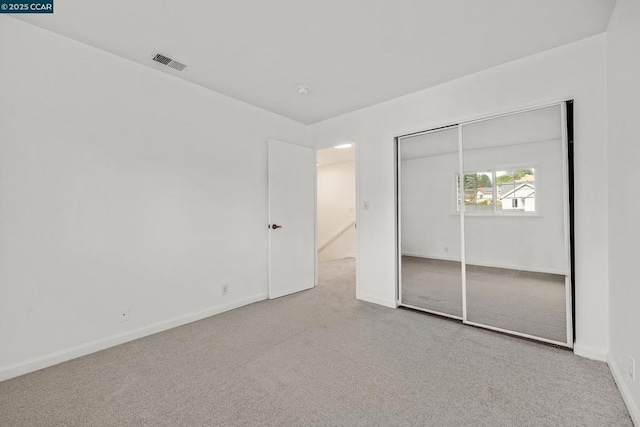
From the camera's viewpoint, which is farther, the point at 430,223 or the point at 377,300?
the point at 377,300

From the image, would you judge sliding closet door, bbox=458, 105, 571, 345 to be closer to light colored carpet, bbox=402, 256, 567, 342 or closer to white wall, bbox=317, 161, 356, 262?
light colored carpet, bbox=402, 256, 567, 342

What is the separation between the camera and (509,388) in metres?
1.81

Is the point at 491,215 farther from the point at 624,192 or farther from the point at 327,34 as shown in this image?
the point at 327,34

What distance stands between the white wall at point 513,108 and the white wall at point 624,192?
131 millimetres

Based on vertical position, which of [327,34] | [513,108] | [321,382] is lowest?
[321,382]

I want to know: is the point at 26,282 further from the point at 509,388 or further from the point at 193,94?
the point at 509,388

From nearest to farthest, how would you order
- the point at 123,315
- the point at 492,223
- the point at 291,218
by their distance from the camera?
the point at 123,315 → the point at 492,223 → the point at 291,218

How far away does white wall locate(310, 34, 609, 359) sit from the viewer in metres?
2.12

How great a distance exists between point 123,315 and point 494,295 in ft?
12.5

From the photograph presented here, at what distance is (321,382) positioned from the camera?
1.89 metres

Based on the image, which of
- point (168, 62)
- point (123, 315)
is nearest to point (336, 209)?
point (168, 62)

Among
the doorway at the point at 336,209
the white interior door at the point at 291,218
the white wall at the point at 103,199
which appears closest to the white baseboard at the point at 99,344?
the white wall at the point at 103,199

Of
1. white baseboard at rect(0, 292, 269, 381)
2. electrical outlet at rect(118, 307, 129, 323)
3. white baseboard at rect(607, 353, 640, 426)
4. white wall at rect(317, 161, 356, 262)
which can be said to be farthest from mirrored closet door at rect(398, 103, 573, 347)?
white wall at rect(317, 161, 356, 262)

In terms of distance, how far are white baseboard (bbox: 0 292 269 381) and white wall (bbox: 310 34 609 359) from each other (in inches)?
78.6
